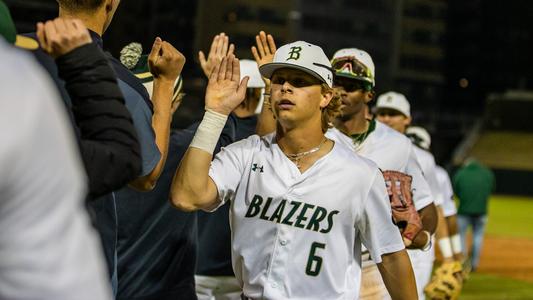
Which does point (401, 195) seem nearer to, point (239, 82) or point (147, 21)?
point (239, 82)

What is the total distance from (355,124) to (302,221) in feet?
6.73

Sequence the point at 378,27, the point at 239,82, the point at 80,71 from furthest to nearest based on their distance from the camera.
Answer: the point at 378,27
the point at 239,82
the point at 80,71

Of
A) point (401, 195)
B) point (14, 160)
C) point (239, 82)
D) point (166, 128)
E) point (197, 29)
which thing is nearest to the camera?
point (14, 160)

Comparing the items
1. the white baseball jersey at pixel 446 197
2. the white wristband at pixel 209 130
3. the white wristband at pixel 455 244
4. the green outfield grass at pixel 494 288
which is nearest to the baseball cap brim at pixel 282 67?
the white wristband at pixel 209 130

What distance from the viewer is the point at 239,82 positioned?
3.99 meters

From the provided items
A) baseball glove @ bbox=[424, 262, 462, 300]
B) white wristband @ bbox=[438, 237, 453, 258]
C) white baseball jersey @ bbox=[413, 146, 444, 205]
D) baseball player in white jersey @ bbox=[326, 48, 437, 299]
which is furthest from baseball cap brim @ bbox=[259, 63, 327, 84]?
white wristband @ bbox=[438, 237, 453, 258]

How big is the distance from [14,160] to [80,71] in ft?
3.40

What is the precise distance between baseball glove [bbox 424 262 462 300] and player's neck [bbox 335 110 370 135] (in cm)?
166

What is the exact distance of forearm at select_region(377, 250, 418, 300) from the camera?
421cm

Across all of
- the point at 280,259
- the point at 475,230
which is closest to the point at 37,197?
the point at 280,259

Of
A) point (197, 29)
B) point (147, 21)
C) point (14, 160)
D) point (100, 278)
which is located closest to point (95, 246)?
point (100, 278)

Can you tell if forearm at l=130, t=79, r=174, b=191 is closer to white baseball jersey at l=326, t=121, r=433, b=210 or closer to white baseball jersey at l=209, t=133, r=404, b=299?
white baseball jersey at l=209, t=133, r=404, b=299

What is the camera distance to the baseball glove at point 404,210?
5.40m

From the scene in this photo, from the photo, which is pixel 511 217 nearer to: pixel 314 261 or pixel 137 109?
pixel 314 261
